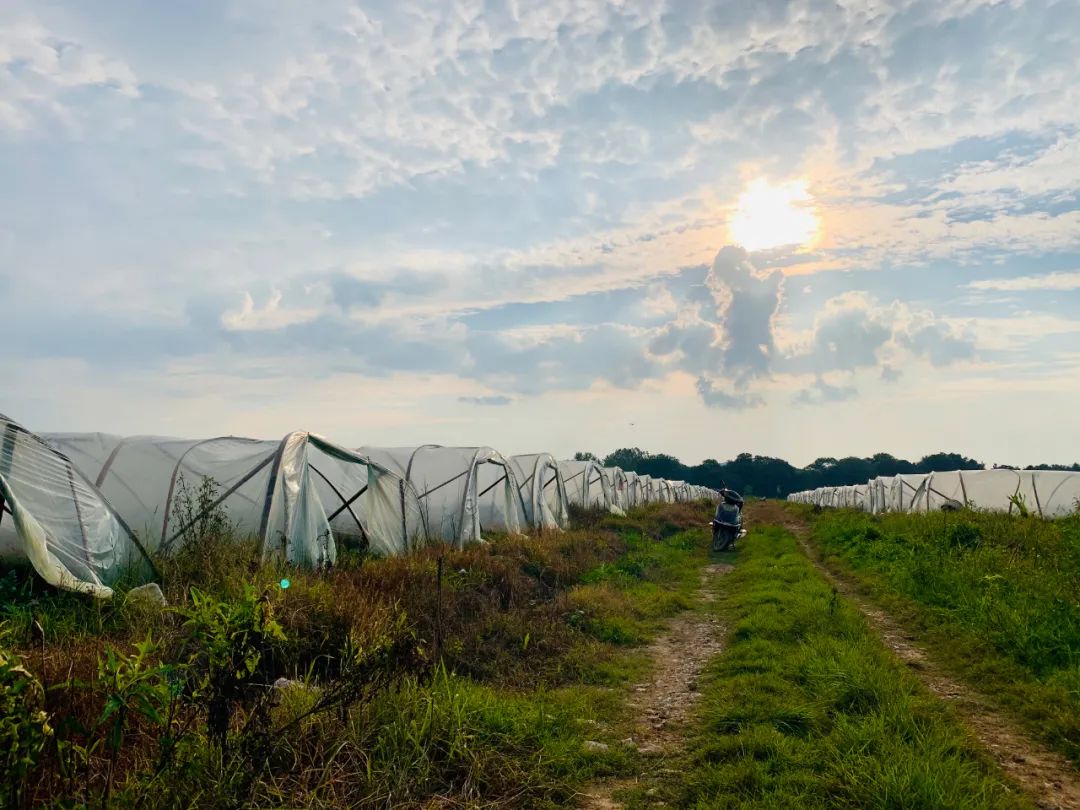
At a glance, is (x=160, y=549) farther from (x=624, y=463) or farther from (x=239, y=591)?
(x=624, y=463)

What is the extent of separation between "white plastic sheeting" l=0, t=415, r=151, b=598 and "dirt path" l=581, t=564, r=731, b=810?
540cm

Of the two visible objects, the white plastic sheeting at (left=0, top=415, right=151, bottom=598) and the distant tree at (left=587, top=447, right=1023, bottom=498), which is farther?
the distant tree at (left=587, top=447, right=1023, bottom=498)

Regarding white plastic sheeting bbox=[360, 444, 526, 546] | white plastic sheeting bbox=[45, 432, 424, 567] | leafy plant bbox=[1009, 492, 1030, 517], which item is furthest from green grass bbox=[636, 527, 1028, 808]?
white plastic sheeting bbox=[360, 444, 526, 546]

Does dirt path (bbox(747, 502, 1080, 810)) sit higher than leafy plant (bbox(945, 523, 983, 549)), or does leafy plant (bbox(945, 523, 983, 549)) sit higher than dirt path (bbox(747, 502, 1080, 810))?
leafy plant (bbox(945, 523, 983, 549))

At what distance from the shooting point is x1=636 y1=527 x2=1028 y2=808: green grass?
4.62m

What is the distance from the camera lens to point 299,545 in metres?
11.6

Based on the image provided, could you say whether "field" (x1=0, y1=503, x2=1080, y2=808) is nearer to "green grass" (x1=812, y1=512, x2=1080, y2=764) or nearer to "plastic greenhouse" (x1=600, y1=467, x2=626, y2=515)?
"green grass" (x1=812, y1=512, x2=1080, y2=764)

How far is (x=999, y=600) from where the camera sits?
363 inches

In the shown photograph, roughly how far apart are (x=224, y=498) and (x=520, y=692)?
19.9ft

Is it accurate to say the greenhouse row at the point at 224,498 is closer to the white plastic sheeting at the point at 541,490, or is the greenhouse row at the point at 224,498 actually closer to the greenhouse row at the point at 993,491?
the white plastic sheeting at the point at 541,490

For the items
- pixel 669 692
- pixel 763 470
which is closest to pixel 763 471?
pixel 763 470

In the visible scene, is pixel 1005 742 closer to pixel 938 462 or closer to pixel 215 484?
pixel 215 484

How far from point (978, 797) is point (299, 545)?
9.70m

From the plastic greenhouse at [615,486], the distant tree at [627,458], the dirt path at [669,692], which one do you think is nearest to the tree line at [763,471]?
the distant tree at [627,458]
